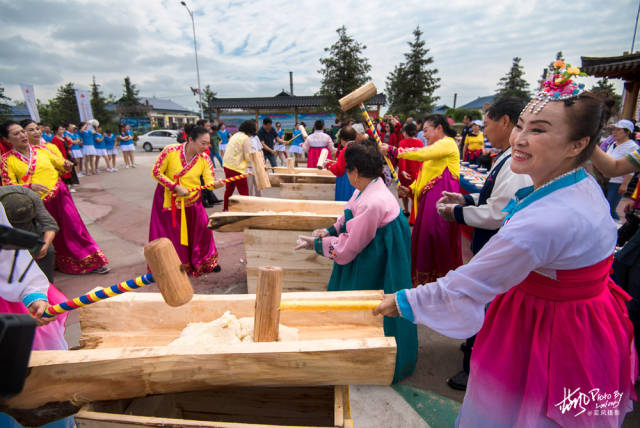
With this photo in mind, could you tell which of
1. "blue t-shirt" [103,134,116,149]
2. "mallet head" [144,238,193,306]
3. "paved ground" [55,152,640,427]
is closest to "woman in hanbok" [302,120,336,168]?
"paved ground" [55,152,640,427]

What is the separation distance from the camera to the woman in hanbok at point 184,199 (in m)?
3.75

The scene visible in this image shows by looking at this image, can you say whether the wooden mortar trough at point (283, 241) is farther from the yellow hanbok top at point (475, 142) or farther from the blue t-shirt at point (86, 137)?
the blue t-shirt at point (86, 137)

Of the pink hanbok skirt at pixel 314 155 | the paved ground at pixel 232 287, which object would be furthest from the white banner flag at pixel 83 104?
the pink hanbok skirt at pixel 314 155

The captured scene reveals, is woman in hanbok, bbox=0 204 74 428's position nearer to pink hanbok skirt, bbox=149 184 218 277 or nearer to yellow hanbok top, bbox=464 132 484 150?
pink hanbok skirt, bbox=149 184 218 277

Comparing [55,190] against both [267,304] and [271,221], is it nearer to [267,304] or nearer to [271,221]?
[271,221]

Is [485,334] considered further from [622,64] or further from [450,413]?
[622,64]

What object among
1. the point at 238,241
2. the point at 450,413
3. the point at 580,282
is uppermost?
the point at 580,282

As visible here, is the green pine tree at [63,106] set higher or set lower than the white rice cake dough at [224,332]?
higher

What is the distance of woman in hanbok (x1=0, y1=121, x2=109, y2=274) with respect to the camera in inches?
133

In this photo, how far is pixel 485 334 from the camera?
4.17ft

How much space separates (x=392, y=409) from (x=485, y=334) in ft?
4.04

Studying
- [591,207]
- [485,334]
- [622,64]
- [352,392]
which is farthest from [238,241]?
[622,64]

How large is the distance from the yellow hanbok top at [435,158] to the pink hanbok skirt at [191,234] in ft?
8.29

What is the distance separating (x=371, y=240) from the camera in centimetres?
215
